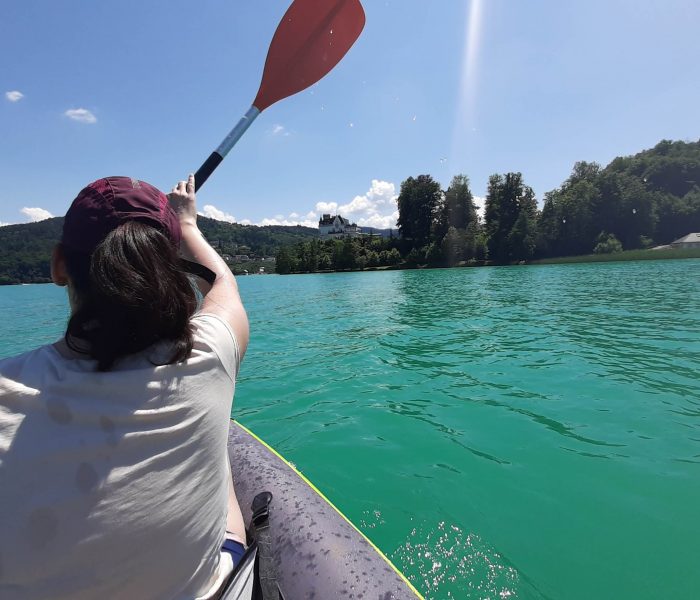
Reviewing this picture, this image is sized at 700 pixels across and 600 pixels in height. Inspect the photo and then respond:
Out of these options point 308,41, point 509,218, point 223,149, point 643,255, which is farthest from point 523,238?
point 223,149

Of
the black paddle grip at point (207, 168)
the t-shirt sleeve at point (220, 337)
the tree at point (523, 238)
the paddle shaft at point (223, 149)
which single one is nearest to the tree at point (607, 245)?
the tree at point (523, 238)

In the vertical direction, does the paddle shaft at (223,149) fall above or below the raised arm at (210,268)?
above

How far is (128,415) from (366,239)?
7838 centimetres

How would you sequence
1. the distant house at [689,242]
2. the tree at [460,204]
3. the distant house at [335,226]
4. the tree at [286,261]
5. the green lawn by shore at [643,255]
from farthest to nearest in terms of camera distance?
the distant house at [335,226]
the tree at [286,261]
the tree at [460,204]
the distant house at [689,242]
the green lawn by shore at [643,255]

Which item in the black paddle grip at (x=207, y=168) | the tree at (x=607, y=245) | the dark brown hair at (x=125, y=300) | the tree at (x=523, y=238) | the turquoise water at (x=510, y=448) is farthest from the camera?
the tree at (x=523, y=238)

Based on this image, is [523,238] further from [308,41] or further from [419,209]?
[308,41]

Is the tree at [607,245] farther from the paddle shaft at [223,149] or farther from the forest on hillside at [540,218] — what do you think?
the paddle shaft at [223,149]

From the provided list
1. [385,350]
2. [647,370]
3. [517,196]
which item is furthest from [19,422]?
[517,196]

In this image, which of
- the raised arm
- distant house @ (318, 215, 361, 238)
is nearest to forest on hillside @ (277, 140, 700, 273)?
distant house @ (318, 215, 361, 238)

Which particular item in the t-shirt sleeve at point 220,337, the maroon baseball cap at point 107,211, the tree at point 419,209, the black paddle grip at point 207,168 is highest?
the tree at point 419,209

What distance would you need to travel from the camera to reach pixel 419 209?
7131 cm

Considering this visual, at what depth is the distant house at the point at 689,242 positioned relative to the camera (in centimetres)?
5534

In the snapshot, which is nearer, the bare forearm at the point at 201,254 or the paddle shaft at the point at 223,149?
the bare forearm at the point at 201,254

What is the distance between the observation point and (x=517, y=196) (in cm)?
6500
